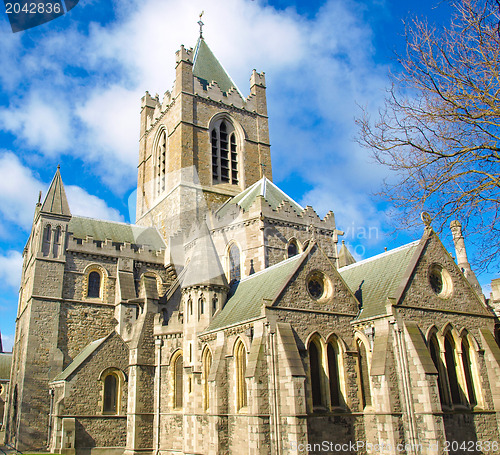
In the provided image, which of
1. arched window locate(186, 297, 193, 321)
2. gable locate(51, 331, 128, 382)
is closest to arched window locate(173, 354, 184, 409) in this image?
arched window locate(186, 297, 193, 321)

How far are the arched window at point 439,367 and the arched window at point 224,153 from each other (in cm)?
2259


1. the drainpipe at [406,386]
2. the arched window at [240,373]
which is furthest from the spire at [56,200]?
the drainpipe at [406,386]

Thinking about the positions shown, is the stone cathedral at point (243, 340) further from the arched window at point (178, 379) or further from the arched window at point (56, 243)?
the arched window at point (56, 243)

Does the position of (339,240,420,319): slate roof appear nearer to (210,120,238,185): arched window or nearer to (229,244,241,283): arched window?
(229,244,241,283): arched window

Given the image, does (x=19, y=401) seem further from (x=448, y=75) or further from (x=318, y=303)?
(x=448, y=75)

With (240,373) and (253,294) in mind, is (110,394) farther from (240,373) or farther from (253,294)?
(253,294)

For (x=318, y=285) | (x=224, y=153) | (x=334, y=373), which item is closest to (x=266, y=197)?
(x=224, y=153)

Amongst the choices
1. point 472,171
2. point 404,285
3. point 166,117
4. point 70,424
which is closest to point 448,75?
point 472,171

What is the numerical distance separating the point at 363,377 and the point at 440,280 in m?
5.12

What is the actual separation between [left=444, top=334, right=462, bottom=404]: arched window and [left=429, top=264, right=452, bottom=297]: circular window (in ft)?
5.77

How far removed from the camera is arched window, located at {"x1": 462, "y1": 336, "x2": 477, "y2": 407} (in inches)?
698

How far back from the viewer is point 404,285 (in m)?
17.4

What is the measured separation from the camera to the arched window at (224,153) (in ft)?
121

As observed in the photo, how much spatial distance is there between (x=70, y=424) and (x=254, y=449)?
10145mm
